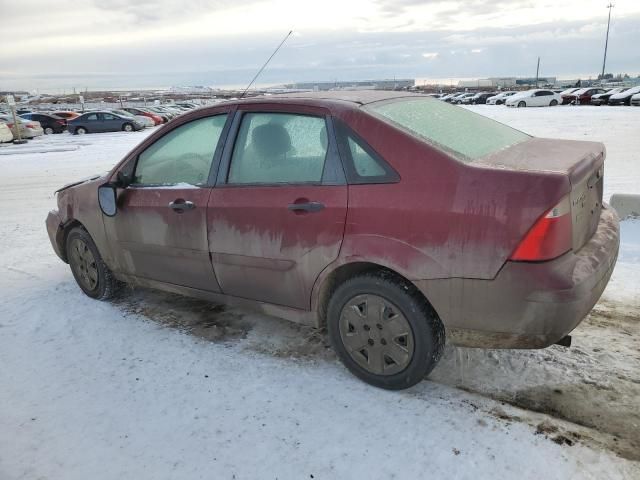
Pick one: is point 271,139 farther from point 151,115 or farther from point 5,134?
point 151,115

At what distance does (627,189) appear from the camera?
311 inches

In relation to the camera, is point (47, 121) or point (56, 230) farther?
point (47, 121)

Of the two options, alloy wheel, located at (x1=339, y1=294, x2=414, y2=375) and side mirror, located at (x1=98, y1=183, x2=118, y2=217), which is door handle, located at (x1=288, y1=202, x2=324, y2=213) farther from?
side mirror, located at (x1=98, y1=183, x2=118, y2=217)

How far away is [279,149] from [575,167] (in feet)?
5.61

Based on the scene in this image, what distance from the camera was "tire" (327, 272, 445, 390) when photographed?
2.77 m

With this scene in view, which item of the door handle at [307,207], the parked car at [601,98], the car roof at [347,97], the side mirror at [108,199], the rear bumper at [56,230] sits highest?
the car roof at [347,97]

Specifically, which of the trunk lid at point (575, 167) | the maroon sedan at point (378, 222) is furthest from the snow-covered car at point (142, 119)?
the trunk lid at point (575, 167)

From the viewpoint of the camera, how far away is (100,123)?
26.2 m

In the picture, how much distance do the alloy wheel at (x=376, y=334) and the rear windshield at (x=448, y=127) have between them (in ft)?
3.06

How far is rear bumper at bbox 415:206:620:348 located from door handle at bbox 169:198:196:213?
1.73 meters

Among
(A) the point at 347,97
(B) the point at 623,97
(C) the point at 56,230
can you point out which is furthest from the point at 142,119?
(B) the point at 623,97

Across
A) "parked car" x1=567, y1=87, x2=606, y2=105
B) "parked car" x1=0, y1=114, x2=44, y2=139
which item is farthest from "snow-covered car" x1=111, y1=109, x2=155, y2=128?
"parked car" x1=567, y1=87, x2=606, y2=105

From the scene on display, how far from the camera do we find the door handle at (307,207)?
292cm

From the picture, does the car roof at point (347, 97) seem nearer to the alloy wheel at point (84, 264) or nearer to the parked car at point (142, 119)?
the alloy wheel at point (84, 264)
